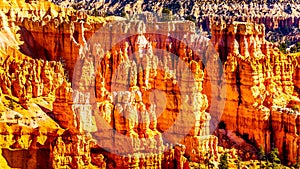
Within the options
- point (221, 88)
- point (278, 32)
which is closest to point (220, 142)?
point (221, 88)

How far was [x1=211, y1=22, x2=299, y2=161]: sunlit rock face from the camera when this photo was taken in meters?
51.7

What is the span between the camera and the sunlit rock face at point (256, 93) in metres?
51.7

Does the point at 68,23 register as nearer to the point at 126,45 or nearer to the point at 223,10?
the point at 126,45

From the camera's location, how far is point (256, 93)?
52312 mm

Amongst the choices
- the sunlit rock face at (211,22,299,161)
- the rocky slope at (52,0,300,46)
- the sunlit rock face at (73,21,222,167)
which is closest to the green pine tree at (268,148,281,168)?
the sunlit rock face at (211,22,299,161)

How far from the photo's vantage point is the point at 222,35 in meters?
57.6

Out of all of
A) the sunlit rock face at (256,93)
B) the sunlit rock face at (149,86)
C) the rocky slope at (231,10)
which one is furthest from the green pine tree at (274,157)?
the rocky slope at (231,10)

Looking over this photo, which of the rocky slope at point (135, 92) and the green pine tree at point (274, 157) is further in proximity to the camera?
the green pine tree at point (274, 157)

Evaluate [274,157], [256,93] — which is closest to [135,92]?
[256,93]

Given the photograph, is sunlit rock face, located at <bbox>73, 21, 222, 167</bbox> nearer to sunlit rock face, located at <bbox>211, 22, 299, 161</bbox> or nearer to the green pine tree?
sunlit rock face, located at <bbox>211, 22, 299, 161</bbox>

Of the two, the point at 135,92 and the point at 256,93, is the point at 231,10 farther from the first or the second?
the point at 135,92

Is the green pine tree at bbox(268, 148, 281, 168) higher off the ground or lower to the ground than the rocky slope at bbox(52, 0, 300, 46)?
lower

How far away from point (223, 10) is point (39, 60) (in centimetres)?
8392

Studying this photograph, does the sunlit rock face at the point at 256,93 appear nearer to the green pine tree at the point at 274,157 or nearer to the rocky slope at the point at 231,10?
the green pine tree at the point at 274,157
